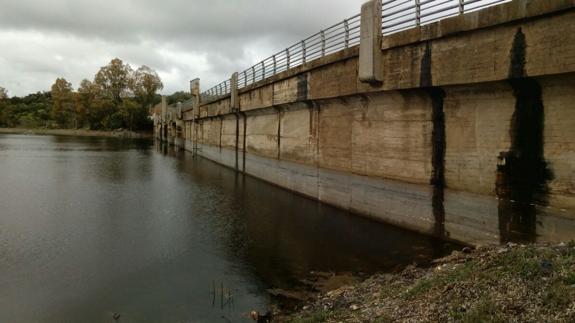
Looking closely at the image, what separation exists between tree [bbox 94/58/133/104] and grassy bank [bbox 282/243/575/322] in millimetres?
114773

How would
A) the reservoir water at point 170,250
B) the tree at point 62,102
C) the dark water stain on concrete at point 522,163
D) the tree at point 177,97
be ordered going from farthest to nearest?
the tree at point 177,97 < the tree at point 62,102 < the dark water stain on concrete at point 522,163 < the reservoir water at point 170,250

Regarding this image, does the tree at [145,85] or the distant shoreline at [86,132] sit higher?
the tree at [145,85]

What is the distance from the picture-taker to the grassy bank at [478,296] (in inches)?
213

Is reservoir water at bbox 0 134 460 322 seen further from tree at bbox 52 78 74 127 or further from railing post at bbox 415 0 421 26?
tree at bbox 52 78 74 127

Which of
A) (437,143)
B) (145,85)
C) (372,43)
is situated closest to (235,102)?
(372,43)

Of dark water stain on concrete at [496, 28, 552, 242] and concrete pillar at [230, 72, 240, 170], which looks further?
concrete pillar at [230, 72, 240, 170]

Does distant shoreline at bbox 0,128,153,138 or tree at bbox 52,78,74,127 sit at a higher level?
tree at bbox 52,78,74,127

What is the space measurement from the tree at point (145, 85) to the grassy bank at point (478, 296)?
109419mm

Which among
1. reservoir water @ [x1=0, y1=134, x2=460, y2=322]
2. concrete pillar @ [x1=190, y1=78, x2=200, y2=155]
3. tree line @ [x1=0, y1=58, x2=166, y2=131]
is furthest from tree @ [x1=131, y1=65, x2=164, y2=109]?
reservoir water @ [x1=0, y1=134, x2=460, y2=322]

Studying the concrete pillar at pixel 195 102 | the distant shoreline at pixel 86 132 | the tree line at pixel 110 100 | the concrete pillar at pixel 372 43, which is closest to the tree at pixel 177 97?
the tree line at pixel 110 100

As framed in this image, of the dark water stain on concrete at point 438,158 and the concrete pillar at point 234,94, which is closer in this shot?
the dark water stain on concrete at point 438,158

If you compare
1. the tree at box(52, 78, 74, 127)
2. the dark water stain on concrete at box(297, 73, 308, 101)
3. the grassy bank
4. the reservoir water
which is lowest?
the reservoir water

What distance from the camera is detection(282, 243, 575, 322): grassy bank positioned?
17.8 feet

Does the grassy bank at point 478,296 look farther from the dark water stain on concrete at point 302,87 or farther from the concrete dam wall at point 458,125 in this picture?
the dark water stain on concrete at point 302,87
